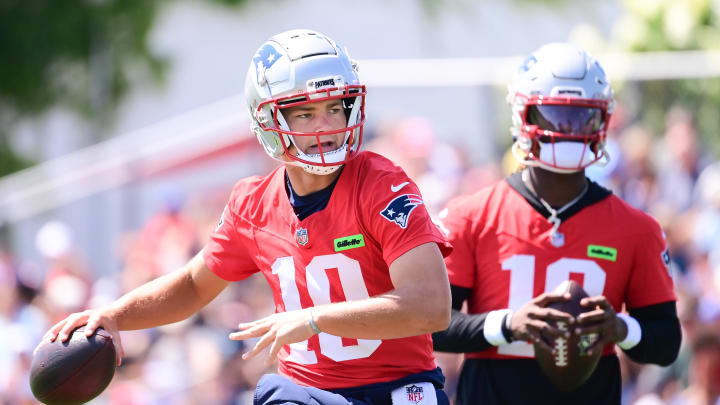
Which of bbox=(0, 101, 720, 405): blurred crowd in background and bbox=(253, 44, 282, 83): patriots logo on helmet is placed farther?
bbox=(0, 101, 720, 405): blurred crowd in background

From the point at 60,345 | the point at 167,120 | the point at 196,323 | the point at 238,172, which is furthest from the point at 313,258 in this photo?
the point at 167,120

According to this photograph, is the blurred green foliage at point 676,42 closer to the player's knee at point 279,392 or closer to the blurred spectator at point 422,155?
the blurred spectator at point 422,155

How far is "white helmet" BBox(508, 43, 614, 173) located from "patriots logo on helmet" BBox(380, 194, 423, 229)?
100cm

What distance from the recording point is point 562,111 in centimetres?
462

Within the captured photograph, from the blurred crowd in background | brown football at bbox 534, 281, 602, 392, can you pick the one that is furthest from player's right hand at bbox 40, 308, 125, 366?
the blurred crowd in background

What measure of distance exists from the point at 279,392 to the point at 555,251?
1.36 meters

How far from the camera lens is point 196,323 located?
29.6ft

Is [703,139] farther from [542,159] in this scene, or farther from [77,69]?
[77,69]

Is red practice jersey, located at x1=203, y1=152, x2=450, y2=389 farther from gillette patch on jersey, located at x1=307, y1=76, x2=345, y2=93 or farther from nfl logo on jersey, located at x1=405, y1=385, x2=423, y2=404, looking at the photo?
gillette patch on jersey, located at x1=307, y1=76, x2=345, y2=93

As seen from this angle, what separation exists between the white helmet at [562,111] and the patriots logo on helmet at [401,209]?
995 millimetres

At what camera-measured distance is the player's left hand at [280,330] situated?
3516mm

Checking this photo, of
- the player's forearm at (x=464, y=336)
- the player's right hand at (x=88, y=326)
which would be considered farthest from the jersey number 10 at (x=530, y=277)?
the player's right hand at (x=88, y=326)

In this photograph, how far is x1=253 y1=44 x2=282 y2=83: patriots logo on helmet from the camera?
403 cm

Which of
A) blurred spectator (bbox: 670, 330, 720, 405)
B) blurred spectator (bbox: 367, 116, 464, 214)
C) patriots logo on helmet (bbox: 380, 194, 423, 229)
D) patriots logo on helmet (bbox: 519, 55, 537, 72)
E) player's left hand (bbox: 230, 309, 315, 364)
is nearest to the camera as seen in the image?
player's left hand (bbox: 230, 309, 315, 364)
